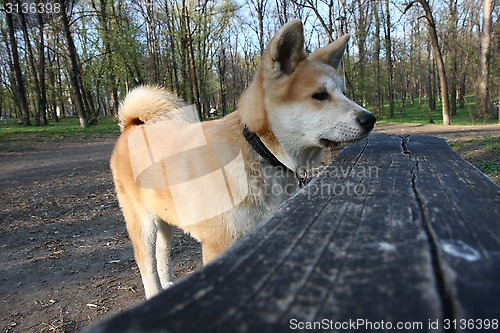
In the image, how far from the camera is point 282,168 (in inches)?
79.0

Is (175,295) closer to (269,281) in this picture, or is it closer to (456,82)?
(269,281)

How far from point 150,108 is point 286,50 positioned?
137cm

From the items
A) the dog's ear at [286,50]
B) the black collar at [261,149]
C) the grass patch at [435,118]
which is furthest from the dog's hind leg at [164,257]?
the grass patch at [435,118]

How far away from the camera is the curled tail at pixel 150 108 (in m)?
2.98

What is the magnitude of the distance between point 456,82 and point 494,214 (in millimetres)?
29504

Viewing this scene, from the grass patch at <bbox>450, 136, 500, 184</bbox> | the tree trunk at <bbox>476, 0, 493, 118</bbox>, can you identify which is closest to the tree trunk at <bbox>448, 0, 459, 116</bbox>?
the tree trunk at <bbox>476, 0, 493, 118</bbox>

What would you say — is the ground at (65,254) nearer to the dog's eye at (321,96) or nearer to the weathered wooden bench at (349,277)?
the dog's eye at (321,96)

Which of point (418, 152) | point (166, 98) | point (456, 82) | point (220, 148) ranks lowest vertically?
point (418, 152)

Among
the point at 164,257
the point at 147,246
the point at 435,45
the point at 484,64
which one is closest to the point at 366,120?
the point at 147,246

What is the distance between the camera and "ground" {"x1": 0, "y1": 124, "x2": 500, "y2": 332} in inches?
108

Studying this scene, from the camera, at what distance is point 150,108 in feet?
9.78

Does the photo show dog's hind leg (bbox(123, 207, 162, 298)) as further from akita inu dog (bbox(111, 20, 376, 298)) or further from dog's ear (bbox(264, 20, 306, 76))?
dog's ear (bbox(264, 20, 306, 76))

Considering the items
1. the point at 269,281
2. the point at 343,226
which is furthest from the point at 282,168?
the point at 269,281

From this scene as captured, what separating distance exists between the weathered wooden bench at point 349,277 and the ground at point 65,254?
2.48 meters
